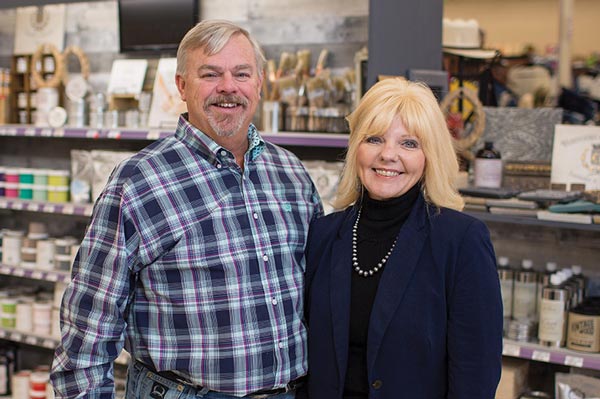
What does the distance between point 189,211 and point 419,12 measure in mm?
1914

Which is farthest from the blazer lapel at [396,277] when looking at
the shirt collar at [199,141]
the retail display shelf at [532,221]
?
the retail display shelf at [532,221]

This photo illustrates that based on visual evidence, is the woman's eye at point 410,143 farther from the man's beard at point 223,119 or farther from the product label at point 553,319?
the product label at point 553,319

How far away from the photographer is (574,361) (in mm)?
3271

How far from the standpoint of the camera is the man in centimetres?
218

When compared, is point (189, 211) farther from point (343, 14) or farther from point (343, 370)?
point (343, 14)

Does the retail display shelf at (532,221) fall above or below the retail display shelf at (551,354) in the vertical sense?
above

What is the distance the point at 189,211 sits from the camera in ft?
7.29

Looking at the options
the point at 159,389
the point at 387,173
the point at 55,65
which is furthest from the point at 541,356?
the point at 55,65

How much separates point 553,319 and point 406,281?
1470 millimetres

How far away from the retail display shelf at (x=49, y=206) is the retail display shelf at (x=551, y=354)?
7.79ft

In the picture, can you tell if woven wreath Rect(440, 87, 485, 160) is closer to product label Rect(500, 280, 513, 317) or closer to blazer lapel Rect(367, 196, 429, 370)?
product label Rect(500, 280, 513, 317)

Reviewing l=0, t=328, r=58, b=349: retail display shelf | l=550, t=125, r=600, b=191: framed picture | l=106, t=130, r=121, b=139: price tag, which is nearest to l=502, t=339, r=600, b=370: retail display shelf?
l=550, t=125, r=600, b=191: framed picture

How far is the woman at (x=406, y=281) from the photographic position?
82.1 inches

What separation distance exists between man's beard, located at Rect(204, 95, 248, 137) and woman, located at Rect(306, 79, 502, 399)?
33 centimetres
